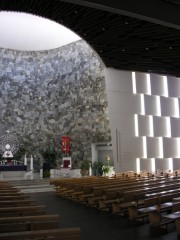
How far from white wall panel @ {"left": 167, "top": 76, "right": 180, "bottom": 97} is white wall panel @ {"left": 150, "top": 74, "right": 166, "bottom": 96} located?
0.43 meters

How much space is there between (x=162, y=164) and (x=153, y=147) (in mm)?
1060

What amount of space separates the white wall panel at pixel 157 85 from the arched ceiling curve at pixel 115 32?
5.32 ft

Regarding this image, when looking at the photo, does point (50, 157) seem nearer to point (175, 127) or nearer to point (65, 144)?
point (65, 144)

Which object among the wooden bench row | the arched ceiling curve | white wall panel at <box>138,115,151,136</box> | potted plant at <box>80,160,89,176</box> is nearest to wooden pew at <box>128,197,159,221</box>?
the wooden bench row

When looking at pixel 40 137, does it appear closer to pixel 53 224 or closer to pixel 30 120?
pixel 30 120

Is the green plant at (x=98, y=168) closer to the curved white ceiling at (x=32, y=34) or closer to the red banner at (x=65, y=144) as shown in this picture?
the red banner at (x=65, y=144)

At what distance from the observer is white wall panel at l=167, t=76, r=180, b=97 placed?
15.9 m

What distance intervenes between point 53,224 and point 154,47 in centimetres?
1034

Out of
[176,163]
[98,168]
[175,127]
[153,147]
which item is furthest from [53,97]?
[176,163]

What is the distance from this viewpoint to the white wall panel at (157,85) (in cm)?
1545

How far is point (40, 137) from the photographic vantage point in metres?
18.7

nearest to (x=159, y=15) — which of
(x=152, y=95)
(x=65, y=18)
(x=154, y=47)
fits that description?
(x=65, y=18)

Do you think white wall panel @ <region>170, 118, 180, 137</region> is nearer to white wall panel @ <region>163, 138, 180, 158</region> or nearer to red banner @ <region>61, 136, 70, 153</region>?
white wall panel @ <region>163, 138, 180, 158</region>

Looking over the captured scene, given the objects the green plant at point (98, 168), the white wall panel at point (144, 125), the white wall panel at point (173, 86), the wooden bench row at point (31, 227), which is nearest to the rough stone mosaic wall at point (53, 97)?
the green plant at point (98, 168)
